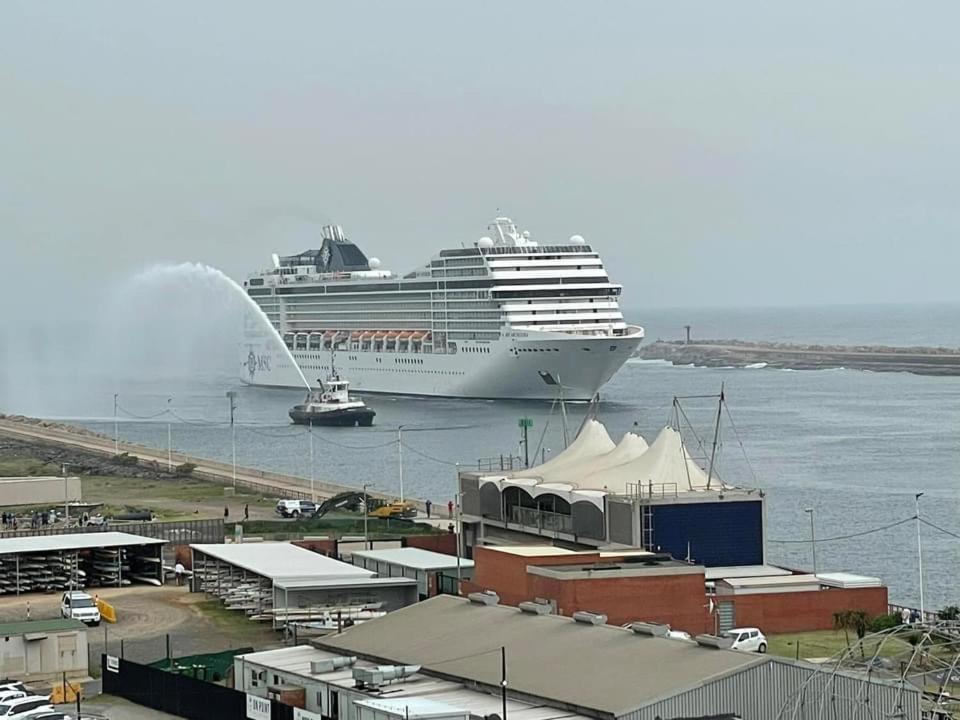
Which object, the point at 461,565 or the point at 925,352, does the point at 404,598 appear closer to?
the point at 461,565

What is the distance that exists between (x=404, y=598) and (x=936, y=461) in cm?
4126

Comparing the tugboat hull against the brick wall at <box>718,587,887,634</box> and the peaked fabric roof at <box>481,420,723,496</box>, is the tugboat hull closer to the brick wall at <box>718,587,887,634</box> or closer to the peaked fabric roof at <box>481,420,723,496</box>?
the peaked fabric roof at <box>481,420,723,496</box>

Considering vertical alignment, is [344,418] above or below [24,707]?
below

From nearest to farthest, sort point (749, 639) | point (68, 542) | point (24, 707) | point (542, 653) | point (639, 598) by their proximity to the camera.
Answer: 1. point (542, 653)
2. point (24, 707)
3. point (749, 639)
4. point (639, 598)
5. point (68, 542)

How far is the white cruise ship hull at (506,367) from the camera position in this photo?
9244 centimetres

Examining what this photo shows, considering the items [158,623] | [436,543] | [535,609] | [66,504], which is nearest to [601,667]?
[535,609]

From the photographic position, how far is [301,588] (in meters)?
29.1

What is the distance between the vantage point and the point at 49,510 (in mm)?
48281

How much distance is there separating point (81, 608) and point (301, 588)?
367 cm

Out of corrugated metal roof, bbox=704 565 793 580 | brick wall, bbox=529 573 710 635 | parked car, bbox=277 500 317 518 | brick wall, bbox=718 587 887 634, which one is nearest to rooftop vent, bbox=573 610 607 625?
brick wall, bbox=529 573 710 635

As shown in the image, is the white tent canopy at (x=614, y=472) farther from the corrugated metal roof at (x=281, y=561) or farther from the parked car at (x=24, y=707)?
the parked car at (x=24, y=707)

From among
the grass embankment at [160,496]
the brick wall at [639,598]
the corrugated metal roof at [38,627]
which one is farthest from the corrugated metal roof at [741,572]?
the grass embankment at [160,496]

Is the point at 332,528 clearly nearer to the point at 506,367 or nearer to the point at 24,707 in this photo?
the point at 24,707

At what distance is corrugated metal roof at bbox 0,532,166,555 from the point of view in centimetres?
3391
